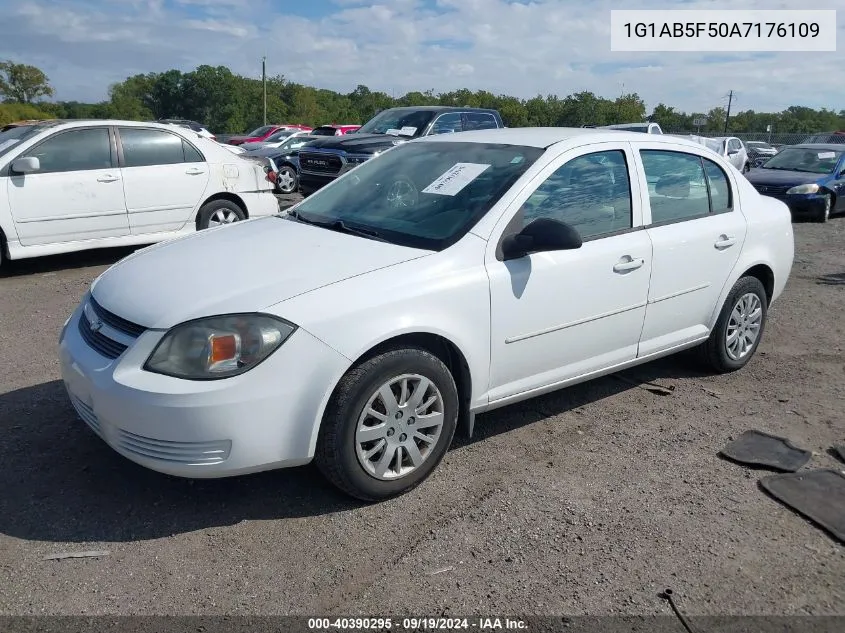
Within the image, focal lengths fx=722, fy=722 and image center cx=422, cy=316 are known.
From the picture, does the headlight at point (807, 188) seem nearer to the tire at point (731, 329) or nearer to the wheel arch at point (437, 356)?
the tire at point (731, 329)

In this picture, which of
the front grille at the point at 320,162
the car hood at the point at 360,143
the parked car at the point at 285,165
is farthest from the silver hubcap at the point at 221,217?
the parked car at the point at 285,165

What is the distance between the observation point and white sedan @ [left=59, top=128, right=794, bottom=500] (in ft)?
9.44

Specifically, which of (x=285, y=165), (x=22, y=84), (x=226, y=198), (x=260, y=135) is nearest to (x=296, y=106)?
(x=22, y=84)

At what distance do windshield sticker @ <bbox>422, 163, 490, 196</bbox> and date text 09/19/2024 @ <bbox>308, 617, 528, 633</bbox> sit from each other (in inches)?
82.6

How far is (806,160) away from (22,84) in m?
77.1

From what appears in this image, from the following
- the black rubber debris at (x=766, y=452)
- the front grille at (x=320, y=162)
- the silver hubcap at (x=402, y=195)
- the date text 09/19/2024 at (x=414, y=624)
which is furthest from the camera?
the front grille at (x=320, y=162)

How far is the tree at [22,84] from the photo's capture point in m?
71.2

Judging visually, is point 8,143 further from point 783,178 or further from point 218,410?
point 783,178

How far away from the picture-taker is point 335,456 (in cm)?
304

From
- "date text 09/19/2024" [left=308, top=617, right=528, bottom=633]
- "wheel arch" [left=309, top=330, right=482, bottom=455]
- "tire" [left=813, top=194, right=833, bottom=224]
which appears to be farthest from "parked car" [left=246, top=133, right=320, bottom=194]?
"date text 09/19/2024" [left=308, top=617, right=528, bottom=633]

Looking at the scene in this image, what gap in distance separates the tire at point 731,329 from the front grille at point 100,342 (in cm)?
365

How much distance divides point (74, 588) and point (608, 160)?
333 cm

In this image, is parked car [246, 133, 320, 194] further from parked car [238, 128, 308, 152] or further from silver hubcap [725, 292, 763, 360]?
silver hubcap [725, 292, 763, 360]

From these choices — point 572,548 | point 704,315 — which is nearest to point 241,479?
point 572,548
